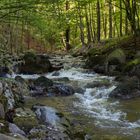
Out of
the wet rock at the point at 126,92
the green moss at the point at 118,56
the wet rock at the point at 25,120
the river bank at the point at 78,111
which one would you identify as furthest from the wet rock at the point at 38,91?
the green moss at the point at 118,56

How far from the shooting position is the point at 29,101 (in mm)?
12547

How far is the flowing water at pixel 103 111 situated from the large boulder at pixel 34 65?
3720 mm

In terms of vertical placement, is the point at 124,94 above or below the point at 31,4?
below

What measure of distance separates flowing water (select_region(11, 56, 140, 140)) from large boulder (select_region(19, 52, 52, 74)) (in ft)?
12.2

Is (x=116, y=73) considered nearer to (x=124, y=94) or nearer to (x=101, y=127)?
(x=124, y=94)

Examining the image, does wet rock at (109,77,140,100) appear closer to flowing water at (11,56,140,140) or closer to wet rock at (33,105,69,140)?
flowing water at (11,56,140,140)

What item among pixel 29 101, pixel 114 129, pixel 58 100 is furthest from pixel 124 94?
pixel 114 129

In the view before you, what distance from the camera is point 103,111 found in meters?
11.1

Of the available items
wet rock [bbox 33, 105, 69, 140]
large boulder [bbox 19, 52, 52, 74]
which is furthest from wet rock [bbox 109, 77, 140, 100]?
large boulder [bbox 19, 52, 52, 74]

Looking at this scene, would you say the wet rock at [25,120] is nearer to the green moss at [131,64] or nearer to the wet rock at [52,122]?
the wet rock at [52,122]

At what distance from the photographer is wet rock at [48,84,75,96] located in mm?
14079

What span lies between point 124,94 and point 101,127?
14.0 ft

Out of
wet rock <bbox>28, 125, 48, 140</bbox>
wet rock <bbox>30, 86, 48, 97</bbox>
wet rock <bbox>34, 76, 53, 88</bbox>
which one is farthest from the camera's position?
wet rock <bbox>34, 76, 53, 88</bbox>

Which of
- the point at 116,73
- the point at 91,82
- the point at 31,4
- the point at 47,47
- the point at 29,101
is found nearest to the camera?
the point at 31,4
